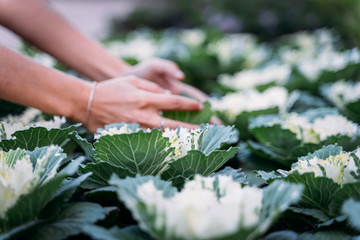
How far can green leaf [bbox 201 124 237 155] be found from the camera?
3.46 feet

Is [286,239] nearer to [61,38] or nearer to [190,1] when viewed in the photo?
[61,38]

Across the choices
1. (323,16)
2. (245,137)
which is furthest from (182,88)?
(323,16)

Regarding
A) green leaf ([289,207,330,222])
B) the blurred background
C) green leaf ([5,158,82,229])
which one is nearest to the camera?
green leaf ([5,158,82,229])

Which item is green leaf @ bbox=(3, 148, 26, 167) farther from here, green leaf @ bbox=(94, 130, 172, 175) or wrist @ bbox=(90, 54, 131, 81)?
wrist @ bbox=(90, 54, 131, 81)

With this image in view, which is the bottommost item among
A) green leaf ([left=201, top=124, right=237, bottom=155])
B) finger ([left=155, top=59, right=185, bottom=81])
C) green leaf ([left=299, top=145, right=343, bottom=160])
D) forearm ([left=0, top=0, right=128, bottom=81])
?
green leaf ([left=299, top=145, right=343, bottom=160])

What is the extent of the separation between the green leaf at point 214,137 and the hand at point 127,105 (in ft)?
0.73

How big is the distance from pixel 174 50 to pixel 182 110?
1.39m

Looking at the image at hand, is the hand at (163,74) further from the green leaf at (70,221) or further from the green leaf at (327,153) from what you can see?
the green leaf at (70,221)

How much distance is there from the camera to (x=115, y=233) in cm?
77

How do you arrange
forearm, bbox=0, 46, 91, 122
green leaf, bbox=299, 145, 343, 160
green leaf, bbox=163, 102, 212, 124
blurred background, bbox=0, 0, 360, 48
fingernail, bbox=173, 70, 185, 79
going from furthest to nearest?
blurred background, bbox=0, 0, 360, 48
fingernail, bbox=173, 70, 185, 79
green leaf, bbox=163, 102, 212, 124
forearm, bbox=0, 46, 91, 122
green leaf, bbox=299, 145, 343, 160

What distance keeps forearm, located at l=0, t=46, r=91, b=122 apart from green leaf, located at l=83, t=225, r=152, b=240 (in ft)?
1.86

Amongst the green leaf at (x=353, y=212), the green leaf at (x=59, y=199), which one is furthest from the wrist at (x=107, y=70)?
the green leaf at (x=353, y=212)

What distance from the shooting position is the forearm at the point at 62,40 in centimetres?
186

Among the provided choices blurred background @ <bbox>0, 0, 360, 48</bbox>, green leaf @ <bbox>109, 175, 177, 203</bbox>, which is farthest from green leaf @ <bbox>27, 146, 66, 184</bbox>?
blurred background @ <bbox>0, 0, 360, 48</bbox>
